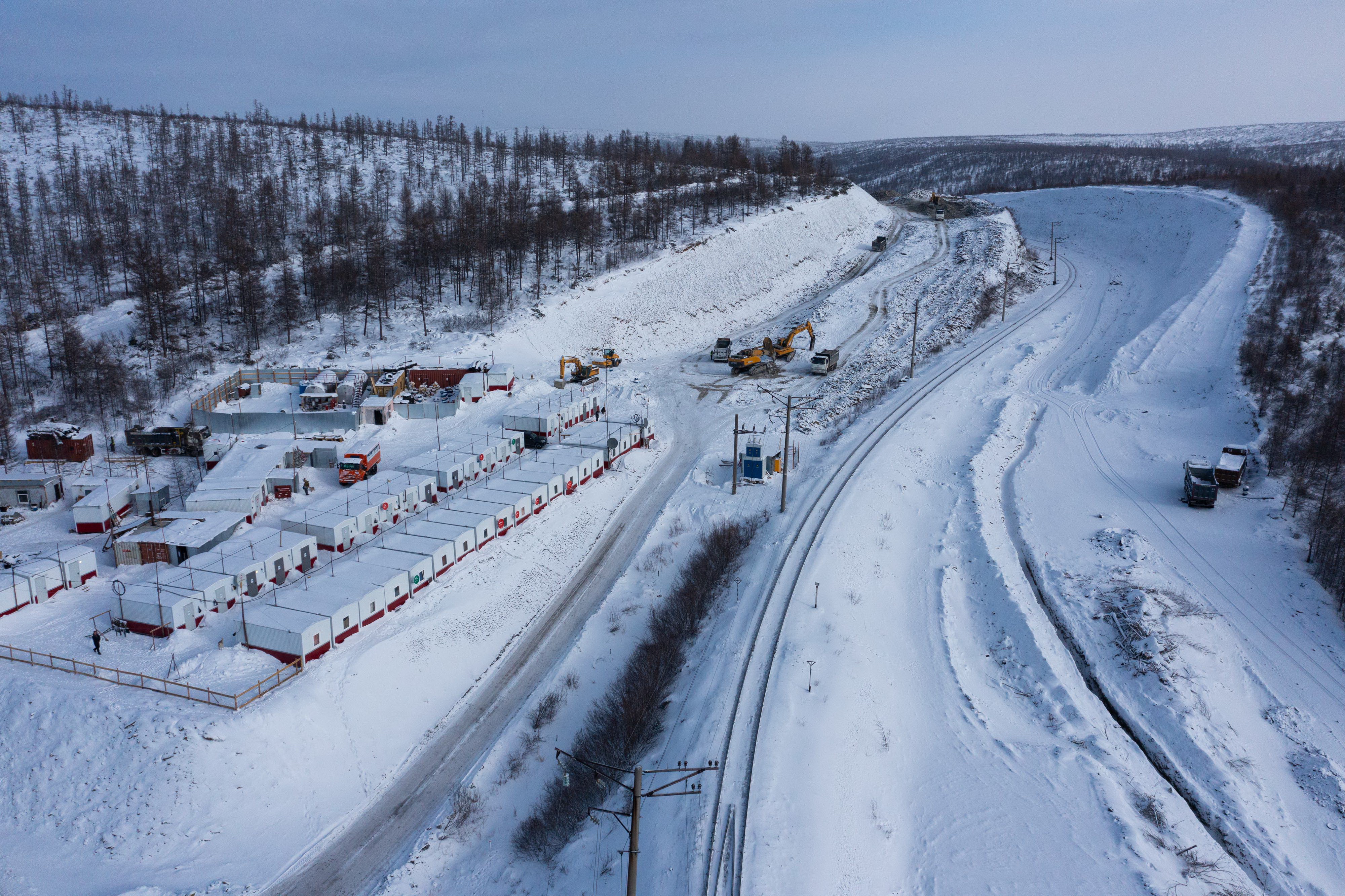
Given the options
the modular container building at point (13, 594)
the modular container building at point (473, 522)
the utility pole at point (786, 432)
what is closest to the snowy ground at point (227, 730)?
the modular container building at point (13, 594)

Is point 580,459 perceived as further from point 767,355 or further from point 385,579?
point 767,355

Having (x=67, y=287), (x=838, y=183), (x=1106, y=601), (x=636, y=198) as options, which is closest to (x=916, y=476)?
(x=1106, y=601)

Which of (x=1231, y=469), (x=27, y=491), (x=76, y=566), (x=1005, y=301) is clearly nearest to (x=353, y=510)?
(x=76, y=566)

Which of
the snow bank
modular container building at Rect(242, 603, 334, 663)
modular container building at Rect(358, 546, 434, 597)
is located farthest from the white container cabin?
the snow bank

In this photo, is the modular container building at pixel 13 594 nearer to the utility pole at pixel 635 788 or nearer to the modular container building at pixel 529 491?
the modular container building at pixel 529 491

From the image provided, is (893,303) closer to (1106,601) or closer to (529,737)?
(1106,601)

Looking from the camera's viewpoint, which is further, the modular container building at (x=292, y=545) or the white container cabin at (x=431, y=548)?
the white container cabin at (x=431, y=548)
